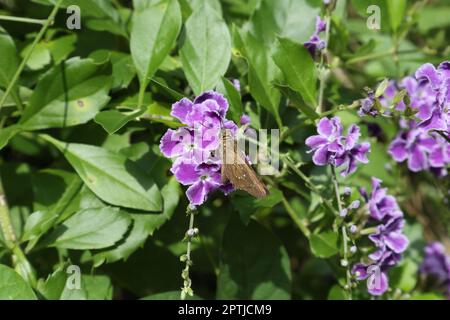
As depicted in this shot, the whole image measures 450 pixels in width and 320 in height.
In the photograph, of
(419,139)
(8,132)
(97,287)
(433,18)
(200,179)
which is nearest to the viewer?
(200,179)

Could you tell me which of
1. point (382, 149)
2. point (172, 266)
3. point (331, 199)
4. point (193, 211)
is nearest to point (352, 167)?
point (331, 199)

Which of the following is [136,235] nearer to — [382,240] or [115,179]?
[115,179]

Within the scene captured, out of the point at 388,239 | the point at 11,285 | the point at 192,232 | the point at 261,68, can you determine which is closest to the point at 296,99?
the point at 261,68

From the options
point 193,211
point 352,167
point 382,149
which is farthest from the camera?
point 382,149

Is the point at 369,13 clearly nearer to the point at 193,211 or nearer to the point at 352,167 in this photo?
the point at 352,167

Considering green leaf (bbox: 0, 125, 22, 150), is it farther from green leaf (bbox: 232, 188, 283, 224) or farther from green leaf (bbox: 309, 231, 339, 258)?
green leaf (bbox: 309, 231, 339, 258)

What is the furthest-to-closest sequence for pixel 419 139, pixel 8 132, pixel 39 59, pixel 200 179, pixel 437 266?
pixel 437 266 < pixel 419 139 < pixel 39 59 < pixel 8 132 < pixel 200 179
